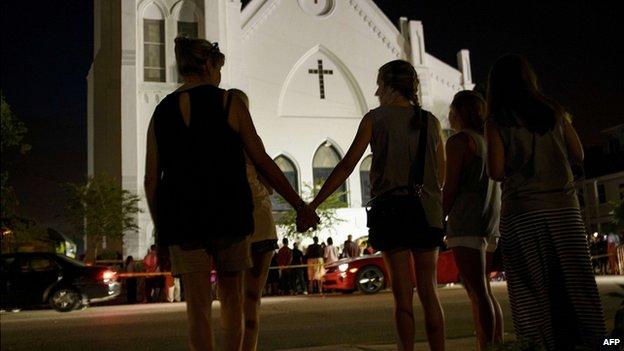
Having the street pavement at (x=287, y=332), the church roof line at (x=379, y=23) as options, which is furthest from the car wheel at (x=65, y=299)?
the church roof line at (x=379, y=23)

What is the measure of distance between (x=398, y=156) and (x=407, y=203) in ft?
1.06

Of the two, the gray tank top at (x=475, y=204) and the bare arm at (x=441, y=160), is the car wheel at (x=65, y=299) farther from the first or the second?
the bare arm at (x=441, y=160)

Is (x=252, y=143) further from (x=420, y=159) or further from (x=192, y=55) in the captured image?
(x=420, y=159)

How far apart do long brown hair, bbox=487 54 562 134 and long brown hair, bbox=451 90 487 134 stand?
1.00 m

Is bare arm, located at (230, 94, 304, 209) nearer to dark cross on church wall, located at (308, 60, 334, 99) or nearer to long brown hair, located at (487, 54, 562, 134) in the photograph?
long brown hair, located at (487, 54, 562, 134)

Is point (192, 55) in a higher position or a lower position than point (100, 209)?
lower

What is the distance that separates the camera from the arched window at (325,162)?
3825cm

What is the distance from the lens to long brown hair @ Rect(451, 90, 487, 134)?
5.17 metres

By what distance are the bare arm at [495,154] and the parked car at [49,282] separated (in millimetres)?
14938

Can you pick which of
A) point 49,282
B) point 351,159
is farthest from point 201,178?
point 49,282

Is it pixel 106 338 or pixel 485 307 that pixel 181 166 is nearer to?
pixel 485 307

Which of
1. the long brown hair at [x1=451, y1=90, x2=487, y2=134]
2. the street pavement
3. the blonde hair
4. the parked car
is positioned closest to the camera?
the blonde hair

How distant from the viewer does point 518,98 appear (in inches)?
162

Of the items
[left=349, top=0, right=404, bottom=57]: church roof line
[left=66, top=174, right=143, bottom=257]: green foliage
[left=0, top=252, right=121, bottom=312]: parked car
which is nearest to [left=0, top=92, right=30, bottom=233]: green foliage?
[left=66, top=174, right=143, bottom=257]: green foliage
